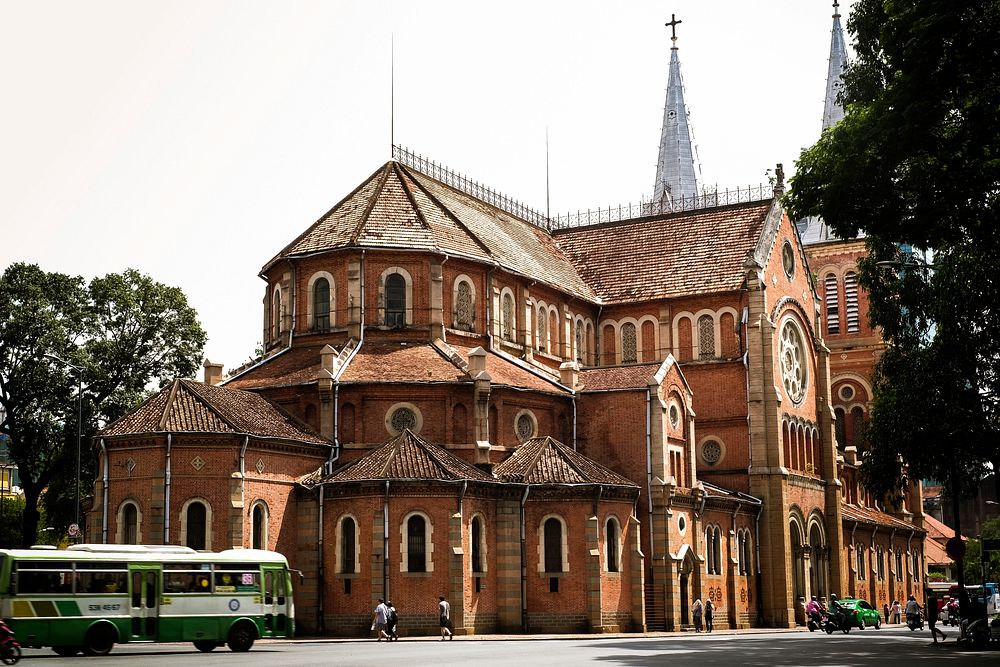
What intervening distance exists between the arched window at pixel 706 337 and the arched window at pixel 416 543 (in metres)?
22.7

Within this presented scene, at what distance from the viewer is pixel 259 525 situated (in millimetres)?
46281

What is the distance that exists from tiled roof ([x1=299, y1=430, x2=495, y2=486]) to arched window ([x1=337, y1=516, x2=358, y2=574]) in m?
1.60

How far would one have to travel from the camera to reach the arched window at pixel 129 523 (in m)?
45.3

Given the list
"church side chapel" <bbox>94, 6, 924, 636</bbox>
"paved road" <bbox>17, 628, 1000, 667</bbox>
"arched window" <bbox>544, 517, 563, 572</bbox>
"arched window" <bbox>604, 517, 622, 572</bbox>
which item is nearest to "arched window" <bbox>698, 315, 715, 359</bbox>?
"church side chapel" <bbox>94, 6, 924, 636</bbox>

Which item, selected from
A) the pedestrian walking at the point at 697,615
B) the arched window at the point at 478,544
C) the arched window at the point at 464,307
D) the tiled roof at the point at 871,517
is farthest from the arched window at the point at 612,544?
the tiled roof at the point at 871,517

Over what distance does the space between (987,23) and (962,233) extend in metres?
6.38

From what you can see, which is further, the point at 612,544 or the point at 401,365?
the point at 401,365

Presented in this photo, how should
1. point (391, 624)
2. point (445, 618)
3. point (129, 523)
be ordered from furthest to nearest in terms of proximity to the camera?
point (129, 523) < point (445, 618) < point (391, 624)

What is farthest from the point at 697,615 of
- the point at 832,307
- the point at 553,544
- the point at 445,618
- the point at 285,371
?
the point at 832,307

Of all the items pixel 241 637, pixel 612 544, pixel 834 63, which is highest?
pixel 834 63

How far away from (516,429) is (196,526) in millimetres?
13998

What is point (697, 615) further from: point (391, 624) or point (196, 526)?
point (196, 526)

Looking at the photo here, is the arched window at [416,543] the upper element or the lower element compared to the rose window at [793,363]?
lower

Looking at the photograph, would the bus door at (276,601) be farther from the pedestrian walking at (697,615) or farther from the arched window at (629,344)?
the arched window at (629,344)
